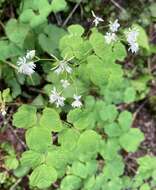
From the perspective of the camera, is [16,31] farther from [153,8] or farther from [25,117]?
[153,8]

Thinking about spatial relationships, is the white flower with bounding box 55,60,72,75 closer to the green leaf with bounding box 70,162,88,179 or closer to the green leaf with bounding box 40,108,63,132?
the green leaf with bounding box 40,108,63,132

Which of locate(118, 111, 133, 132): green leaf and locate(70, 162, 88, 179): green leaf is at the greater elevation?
locate(118, 111, 133, 132): green leaf

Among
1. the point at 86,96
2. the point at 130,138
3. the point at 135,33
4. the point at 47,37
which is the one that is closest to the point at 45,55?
the point at 47,37

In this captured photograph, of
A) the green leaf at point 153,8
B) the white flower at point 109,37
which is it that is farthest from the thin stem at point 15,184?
the green leaf at point 153,8

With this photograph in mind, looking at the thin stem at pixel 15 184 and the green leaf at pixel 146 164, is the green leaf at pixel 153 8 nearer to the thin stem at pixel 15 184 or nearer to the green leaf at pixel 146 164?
the green leaf at pixel 146 164

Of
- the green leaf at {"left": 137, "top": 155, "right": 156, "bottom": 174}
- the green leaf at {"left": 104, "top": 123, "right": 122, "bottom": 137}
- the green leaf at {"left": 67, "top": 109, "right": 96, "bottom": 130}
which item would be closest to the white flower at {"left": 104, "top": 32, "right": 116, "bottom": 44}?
the green leaf at {"left": 67, "top": 109, "right": 96, "bottom": 130}

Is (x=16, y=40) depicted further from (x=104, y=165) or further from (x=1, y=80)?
(x=104, y=165)

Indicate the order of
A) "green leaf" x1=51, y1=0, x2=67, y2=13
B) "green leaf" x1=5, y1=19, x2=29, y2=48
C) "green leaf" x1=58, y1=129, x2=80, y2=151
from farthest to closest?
"green leaf" x1=5, y1=19, x2=29, y2=48 → "green leaf" x1=51, y1=0, x2=67, y2=13 → "green leaf" x1=58, y1=129, x2=80, y2=151
